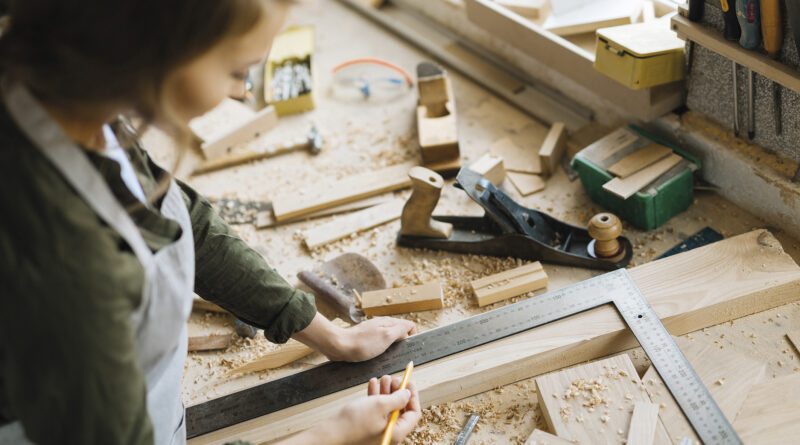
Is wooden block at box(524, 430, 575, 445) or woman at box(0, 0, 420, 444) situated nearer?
woman at box(0, 0, 420, 444)

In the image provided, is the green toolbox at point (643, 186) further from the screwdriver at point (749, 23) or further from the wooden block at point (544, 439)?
the wooden block at point (544, 439)

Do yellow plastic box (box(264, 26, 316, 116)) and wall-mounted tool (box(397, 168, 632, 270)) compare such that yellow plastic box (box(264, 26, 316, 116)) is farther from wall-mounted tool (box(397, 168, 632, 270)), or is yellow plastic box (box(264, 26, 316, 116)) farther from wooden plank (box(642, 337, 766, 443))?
wooden plank (box(642, 337, 766, 443))

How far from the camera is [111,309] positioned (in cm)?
96

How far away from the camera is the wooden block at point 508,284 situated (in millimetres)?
2021

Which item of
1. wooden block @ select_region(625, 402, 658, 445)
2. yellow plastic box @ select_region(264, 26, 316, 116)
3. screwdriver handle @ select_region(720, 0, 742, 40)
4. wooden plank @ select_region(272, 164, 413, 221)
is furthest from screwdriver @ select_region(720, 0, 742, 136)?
yellow plastic box @ select_region(264, 26, 316, 116)

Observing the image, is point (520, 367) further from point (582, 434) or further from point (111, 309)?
point (111, 309)

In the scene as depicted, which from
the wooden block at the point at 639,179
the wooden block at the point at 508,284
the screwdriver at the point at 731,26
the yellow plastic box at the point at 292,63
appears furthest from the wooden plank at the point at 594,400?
the yellow plastic box at the point at 292,63

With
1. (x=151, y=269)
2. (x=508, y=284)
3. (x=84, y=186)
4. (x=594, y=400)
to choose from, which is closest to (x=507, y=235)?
(x=508, y=284)

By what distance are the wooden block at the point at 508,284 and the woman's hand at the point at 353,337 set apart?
0.30 meters

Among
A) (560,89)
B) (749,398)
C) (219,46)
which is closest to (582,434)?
(749,398)

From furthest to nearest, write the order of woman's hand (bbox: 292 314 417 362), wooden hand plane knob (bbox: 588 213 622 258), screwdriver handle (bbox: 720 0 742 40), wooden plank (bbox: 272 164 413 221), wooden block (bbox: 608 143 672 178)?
wooden plank (bbox: 272 164 413 221), wooden block (bbox: 608 143 672 178), wooden hand plane knob (bbox: 588 213 622 258), screwdriver handle (bbox: 720 0 742 40), woman's hand (bbox: 292 314 417 362)

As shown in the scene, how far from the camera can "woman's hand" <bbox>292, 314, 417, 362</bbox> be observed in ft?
5.49

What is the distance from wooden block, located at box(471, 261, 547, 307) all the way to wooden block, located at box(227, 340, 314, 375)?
56 cm

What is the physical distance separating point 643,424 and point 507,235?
29.1 inches
